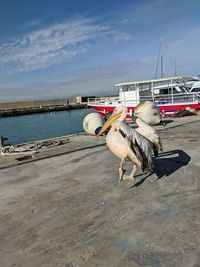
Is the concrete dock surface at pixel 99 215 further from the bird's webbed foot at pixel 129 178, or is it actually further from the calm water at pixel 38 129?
the calm water at pixel 38 129

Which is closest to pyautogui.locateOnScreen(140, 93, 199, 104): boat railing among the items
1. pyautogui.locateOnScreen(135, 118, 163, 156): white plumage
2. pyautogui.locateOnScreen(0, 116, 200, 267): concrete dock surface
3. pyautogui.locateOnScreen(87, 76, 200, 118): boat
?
pyautogui.locateOnScreen(87, 76, 200, 118): boat

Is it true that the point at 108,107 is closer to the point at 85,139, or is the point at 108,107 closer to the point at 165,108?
the point at 165,108

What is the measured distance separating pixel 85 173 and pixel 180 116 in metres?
13.1

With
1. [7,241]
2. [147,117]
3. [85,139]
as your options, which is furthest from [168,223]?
[147,117]

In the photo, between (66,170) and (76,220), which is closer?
(76,220)

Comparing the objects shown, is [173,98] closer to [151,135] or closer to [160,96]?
[160,96]

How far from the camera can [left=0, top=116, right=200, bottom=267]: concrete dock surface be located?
10.3 feet

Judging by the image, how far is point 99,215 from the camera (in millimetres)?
4117

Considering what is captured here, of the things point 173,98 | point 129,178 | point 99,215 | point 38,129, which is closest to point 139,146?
point 129,178

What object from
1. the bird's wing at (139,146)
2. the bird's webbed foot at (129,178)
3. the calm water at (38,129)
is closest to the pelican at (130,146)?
the bird's wing at (139,146)

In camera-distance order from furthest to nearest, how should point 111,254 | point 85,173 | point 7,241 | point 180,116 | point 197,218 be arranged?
point 180,116
point 85,173
point 197,218
point 7,241
point 111,254

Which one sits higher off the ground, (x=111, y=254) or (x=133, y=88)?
(x=133, y=88)

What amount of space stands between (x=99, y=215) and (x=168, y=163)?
322 centimetres

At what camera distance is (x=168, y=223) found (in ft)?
12.3
